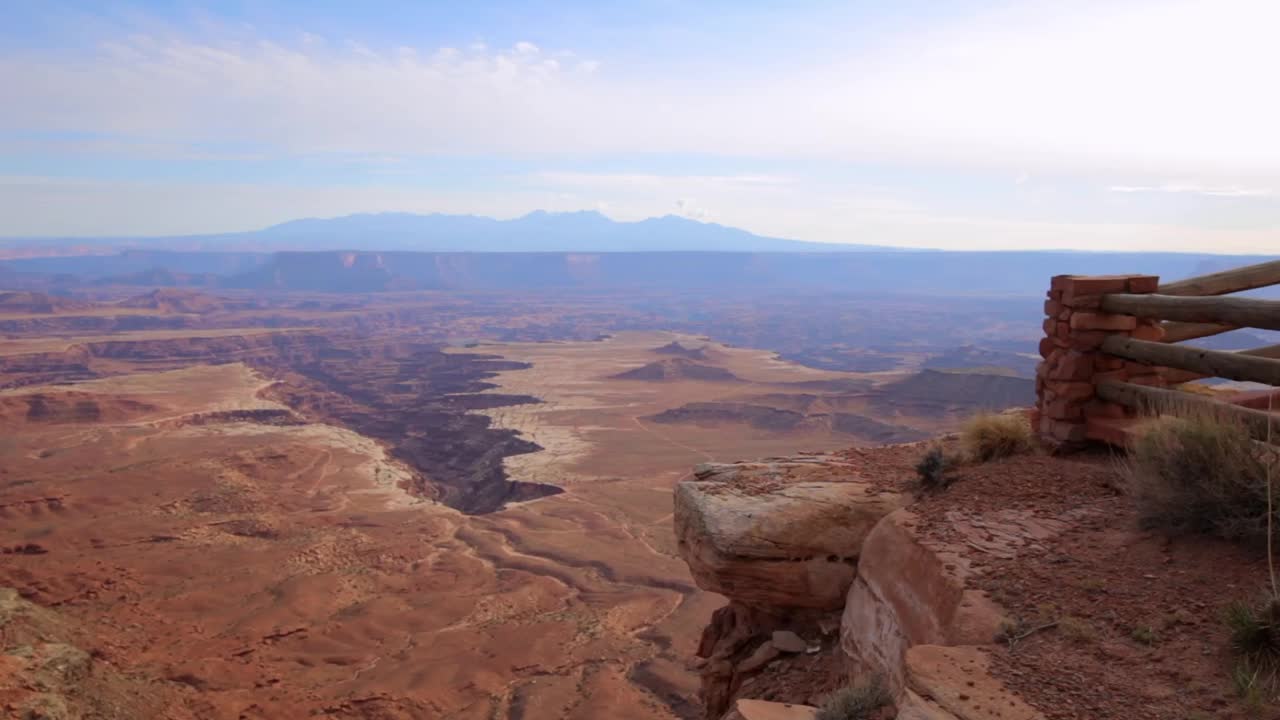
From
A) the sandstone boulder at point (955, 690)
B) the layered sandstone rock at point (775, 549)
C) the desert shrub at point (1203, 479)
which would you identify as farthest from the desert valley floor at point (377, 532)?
the sandstone boulder at point (955, 690)

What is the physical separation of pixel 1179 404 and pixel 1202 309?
33.1 inches

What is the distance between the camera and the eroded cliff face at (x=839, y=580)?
4.84 m

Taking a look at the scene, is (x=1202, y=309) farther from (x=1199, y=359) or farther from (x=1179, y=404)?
(x=1179, y=404)

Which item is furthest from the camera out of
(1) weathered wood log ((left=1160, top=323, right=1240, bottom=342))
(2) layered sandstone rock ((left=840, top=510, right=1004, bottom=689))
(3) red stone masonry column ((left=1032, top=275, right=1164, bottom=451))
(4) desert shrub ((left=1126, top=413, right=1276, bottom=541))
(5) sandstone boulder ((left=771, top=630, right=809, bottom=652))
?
(1) weathered wood log ((left=1160, top=323, right=1240, bottom=342))

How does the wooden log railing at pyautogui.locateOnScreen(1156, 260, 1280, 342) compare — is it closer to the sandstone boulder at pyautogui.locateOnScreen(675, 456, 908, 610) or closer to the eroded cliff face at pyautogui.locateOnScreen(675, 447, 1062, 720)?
the eroded cliff face at pyautogui.locateOnScreen(675, 447, 1062, 720)

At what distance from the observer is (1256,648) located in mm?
3939

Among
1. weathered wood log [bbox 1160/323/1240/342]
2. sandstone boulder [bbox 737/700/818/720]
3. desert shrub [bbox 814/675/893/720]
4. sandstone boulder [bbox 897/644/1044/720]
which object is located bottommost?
sandstone boulder [bbox 737/700/818/720]

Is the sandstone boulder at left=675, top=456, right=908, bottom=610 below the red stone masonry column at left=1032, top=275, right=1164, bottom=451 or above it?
below

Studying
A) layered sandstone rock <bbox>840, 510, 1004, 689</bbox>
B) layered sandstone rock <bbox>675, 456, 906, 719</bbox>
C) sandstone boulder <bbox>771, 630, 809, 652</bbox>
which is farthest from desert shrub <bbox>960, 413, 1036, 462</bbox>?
sandstone boulder <bbox>771, 630, 809, 652</bbox>

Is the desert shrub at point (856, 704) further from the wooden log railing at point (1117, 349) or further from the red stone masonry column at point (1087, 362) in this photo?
the red stone masonry column at point (1087, 362)

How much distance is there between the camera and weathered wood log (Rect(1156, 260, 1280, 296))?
6900mm

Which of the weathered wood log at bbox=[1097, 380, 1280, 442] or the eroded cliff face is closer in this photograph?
the eroded cliff face

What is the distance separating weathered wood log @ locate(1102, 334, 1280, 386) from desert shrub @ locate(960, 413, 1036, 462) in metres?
1.09

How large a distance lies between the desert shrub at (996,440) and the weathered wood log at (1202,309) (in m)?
1.40
